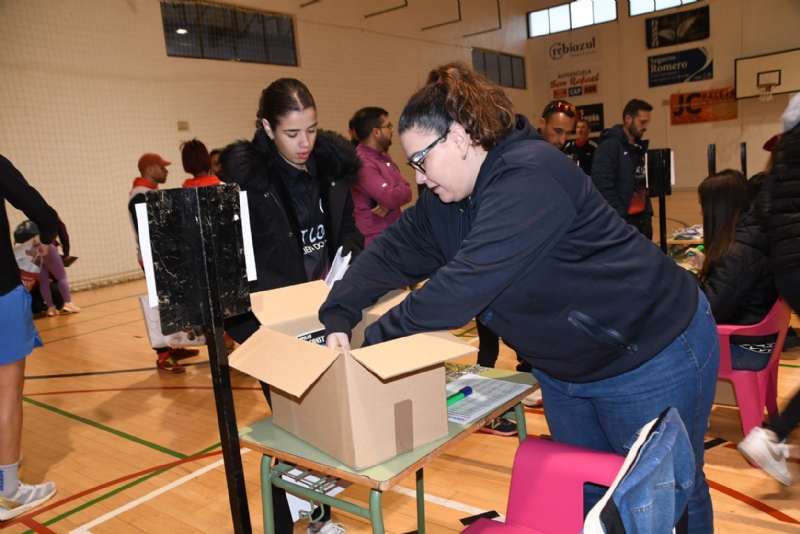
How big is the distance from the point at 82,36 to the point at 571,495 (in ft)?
29.8

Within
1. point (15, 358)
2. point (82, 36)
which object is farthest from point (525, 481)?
point (82, 36)

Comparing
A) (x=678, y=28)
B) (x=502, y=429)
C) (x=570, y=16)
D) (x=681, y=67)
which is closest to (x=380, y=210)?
(x=502, y=429)

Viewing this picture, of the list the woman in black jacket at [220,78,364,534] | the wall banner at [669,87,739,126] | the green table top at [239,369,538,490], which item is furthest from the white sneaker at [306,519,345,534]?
the wall banner at [669,87,739,126]

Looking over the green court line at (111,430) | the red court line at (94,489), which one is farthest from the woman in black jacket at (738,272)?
the green court line at (111,430)

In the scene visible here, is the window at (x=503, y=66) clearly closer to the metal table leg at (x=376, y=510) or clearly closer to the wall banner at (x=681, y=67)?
the wall banner at (x=681, y=67)

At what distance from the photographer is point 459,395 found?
1.58 m

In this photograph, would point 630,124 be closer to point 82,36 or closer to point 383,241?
point 383,241

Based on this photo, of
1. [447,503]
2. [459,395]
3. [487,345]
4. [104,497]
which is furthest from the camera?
[487,345]

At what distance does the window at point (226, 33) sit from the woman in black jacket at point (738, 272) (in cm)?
878

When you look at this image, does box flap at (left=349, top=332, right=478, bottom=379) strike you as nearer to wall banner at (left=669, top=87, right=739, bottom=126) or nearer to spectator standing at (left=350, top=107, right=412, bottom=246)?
spectator standing at (left=350, top=107, right=412, bottom=246)

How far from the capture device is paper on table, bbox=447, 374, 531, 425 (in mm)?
1472

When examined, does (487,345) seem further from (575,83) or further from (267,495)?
(575,83)

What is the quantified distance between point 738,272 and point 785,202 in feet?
1.66

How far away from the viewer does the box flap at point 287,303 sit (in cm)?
158
